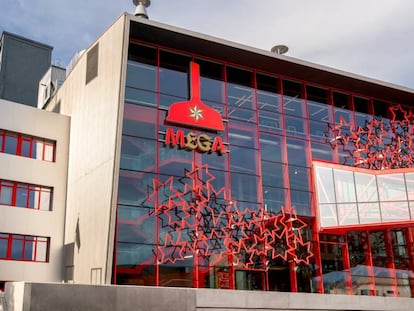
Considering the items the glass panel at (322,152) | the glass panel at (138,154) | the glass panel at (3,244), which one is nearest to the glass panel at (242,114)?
the glass panel at (322,152)

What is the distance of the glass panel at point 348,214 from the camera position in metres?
29.6

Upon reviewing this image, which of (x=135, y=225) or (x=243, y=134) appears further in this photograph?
(x=243, y=134)

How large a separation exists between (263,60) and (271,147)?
17.0 ft

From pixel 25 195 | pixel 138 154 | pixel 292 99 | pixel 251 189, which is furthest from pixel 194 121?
pixel 25 195

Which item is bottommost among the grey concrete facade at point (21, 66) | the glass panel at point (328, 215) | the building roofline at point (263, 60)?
the glass panel at point (328, 215)

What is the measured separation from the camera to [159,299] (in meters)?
21.6

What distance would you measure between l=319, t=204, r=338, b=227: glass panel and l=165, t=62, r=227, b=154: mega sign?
6.77 meters

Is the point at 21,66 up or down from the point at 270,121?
up

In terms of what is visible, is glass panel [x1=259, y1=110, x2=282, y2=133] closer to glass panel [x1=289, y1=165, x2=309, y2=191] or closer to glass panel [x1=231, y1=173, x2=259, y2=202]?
glass panel [x1=289, y1=165, x2=309, y2=191]

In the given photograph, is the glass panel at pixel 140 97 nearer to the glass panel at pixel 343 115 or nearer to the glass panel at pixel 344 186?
the glass panel at pixel 344 186

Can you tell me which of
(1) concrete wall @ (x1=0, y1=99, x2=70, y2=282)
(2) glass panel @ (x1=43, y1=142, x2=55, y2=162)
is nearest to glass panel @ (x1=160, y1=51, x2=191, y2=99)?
(1) concrete wall @ (x1=0, y1=99, x2=70, y2=282)

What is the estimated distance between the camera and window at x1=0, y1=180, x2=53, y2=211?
28.4 meters

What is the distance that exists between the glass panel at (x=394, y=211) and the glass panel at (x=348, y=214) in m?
1.63

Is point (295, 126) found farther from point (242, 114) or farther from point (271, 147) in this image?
point (242, 114)
